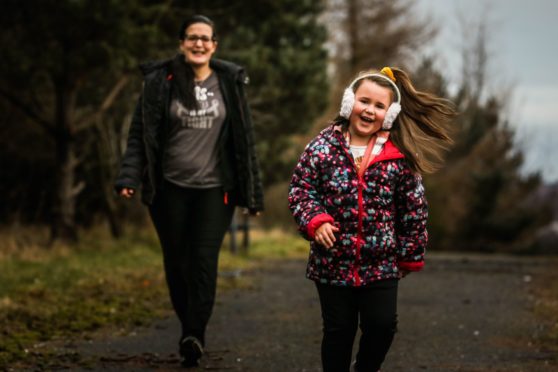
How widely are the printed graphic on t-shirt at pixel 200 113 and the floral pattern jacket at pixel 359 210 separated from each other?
159 centimetres

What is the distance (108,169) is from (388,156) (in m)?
11.7

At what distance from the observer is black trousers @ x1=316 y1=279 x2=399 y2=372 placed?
4102 millimetres

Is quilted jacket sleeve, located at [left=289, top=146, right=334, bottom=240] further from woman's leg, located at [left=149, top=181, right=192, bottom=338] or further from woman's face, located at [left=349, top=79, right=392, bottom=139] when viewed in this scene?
woman's leg, located at [left=149, top=181, right=192, bottom=338]

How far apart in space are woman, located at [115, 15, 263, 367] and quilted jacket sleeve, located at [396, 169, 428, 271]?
1693 mm

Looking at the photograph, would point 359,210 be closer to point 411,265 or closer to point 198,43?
point 411,265

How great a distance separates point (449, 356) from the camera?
591 cm

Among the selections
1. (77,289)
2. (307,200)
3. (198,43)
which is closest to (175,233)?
(198,43)

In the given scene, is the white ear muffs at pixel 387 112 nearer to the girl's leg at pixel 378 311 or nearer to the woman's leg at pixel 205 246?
the girl's leg at pixel 378 311

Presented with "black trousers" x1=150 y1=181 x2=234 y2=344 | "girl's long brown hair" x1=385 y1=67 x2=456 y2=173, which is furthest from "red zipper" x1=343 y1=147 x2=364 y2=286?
"black trousers" x1=150 y1=181 x2=234 y2=344

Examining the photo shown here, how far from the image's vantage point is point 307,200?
4094 millimetres

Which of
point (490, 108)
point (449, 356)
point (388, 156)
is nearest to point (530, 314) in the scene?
point (449, 356)

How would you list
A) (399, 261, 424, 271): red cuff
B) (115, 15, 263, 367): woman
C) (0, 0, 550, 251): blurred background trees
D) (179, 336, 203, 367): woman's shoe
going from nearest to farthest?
(399, 261, 424, 271): red cuff
(179, 336, 203, 367): woman's shoe
(115, 15, 263, 367): woman
(0, 0, 550, 251): blurred background trees

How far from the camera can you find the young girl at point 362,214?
13.4 ft

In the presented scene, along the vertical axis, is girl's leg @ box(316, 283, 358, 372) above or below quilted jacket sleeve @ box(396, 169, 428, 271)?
below
